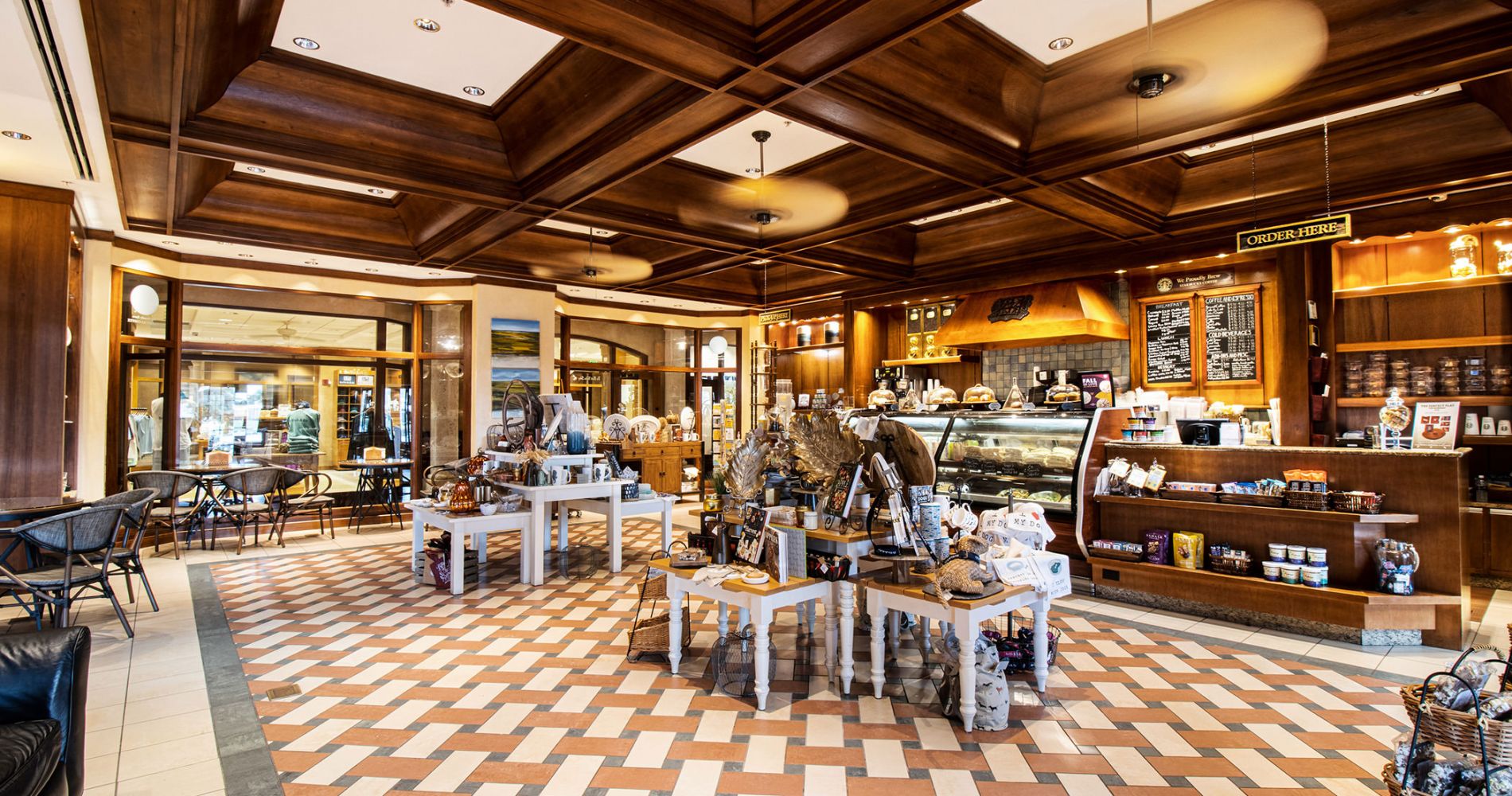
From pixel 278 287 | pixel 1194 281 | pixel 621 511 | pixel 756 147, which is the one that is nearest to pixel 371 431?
pixel 278 287

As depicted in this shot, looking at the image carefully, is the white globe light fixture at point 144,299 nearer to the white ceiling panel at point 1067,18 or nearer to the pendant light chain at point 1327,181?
the white ceiling panel at point 1067,18

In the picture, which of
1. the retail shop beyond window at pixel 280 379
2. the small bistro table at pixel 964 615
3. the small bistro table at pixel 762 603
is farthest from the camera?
the retail shop beyond window at pixel 280 379

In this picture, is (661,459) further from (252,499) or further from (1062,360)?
(1062,360)

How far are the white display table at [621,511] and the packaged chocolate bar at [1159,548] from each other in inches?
159

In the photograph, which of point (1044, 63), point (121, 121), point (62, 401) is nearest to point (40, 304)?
point (62, 401)

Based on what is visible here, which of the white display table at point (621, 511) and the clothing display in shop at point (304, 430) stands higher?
the clothing display in shop at point (304, 430)

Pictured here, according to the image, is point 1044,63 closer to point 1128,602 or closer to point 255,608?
point 1128,602

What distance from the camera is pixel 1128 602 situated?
5379 millimetres

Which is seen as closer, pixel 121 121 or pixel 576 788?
pixel 576 788

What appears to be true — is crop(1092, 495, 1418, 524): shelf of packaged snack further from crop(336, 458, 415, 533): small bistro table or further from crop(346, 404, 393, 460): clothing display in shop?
crop(346, 404, 393, 460): clothing display in shop

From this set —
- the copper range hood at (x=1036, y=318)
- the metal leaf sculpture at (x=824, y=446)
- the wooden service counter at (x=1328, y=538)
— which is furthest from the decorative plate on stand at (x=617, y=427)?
the wooden service counter at (x=1328, y=538)

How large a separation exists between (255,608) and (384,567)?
4.73 ft

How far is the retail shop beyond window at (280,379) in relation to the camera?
26.0ft

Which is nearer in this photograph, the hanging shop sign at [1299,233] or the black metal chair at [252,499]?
the hanging shop sign at [1299,233]
